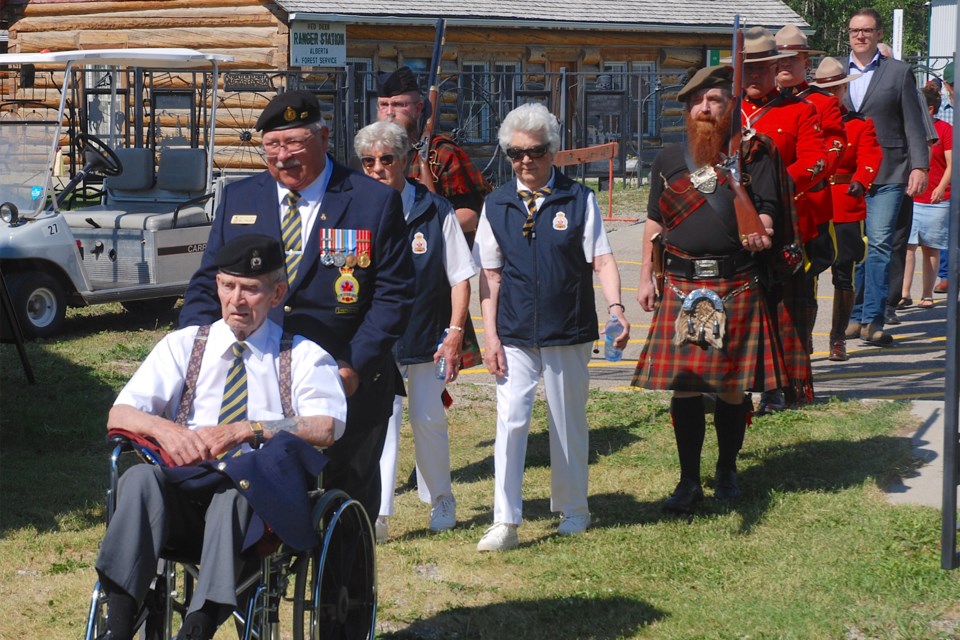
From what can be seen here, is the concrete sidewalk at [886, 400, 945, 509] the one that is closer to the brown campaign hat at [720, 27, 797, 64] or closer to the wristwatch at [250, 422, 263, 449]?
the brown campaign hat at [720, 27, 797, 64]

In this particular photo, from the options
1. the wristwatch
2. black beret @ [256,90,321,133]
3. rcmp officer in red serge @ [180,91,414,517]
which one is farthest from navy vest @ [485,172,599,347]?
the wristwatch

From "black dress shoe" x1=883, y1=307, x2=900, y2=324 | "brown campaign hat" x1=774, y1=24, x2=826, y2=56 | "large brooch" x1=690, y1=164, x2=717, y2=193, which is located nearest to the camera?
"large brooch" x1=690, y1=164, x2=717, y2=193

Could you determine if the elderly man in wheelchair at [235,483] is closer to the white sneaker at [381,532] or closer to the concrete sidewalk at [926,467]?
the white sneaker at [381,532]

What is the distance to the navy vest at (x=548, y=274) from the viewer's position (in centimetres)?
620

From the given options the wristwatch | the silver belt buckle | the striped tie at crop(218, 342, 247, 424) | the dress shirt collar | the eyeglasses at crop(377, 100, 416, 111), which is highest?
the eyeglasses at crop(377, 100, 416, 111)

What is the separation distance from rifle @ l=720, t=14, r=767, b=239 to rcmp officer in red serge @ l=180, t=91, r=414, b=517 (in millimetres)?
1976

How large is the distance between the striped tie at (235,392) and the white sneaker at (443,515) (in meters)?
2.34

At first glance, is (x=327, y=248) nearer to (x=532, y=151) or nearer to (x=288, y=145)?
(x=288, y=145)

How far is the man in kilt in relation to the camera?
636cm

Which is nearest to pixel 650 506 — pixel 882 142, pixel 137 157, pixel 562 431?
pixel 562 431

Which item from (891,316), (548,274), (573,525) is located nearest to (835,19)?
(891,316)

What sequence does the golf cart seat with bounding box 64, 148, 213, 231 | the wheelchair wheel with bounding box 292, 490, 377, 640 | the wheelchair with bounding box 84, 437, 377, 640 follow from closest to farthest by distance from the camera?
the wheelchair with bounding box 84, 437, 377, 640, the wheelchair wheel with bounding box 292, 490, 377, 640, the golf cart seat with bounding box 64, 148, 213, 231

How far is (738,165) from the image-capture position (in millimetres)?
6355

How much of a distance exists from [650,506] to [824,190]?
→ 2591 millimetres
